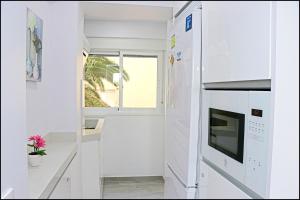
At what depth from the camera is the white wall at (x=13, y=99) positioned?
355mm

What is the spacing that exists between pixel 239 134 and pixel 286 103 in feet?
0.59

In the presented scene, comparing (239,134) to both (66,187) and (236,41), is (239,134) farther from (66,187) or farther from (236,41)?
(66,187)

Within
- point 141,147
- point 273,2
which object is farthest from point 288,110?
point 141,147

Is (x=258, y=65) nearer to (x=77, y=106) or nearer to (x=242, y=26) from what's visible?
(x=242, y=26)

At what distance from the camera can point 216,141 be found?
87cm

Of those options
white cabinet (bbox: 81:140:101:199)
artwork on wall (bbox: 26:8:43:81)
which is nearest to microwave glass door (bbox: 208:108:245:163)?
artwork on wall (bbox: 26:8:43:81)

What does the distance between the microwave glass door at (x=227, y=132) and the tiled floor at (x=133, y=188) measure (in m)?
1.25

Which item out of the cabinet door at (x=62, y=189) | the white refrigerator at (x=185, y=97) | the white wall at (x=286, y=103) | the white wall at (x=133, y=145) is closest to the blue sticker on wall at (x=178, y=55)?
the white refrigerator at (x=185, y=97)

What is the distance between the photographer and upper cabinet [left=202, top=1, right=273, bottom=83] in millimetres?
601

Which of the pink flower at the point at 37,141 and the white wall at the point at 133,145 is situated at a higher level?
the pink flower at the point at 37,141

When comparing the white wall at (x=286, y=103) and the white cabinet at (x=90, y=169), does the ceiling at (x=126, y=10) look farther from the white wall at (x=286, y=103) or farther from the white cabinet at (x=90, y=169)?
the white cabinet at (x=90, y=169)

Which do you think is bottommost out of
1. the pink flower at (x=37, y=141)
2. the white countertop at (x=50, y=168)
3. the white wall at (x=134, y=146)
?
the white wall at (x=134, y=146)

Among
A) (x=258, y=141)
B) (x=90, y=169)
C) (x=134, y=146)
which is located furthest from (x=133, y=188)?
(x=258, y=141)

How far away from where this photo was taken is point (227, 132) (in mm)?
795
